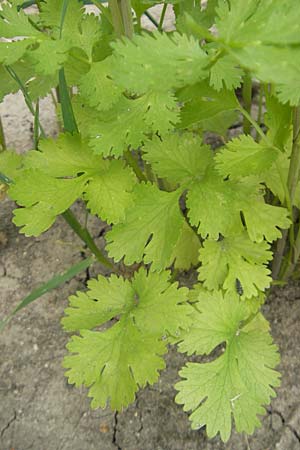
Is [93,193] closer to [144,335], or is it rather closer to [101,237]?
[144,335]

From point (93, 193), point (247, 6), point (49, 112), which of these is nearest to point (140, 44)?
point (247, 6)

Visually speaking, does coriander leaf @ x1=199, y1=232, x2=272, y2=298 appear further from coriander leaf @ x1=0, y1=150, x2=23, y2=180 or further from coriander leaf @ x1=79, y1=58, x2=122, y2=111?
coriander leaf @ x1=0, y1=150, x2=23, y2=180

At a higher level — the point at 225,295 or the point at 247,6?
the point at 247,6

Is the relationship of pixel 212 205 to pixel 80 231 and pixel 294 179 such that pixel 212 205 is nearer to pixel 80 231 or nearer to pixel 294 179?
pixel 294 179

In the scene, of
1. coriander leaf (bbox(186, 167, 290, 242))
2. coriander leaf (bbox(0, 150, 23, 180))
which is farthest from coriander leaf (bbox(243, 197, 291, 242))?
coriander leaf (bbox(0, 150, 23, 180))

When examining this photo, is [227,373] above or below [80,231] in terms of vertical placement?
below

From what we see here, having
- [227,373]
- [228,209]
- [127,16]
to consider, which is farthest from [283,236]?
[127,16]
